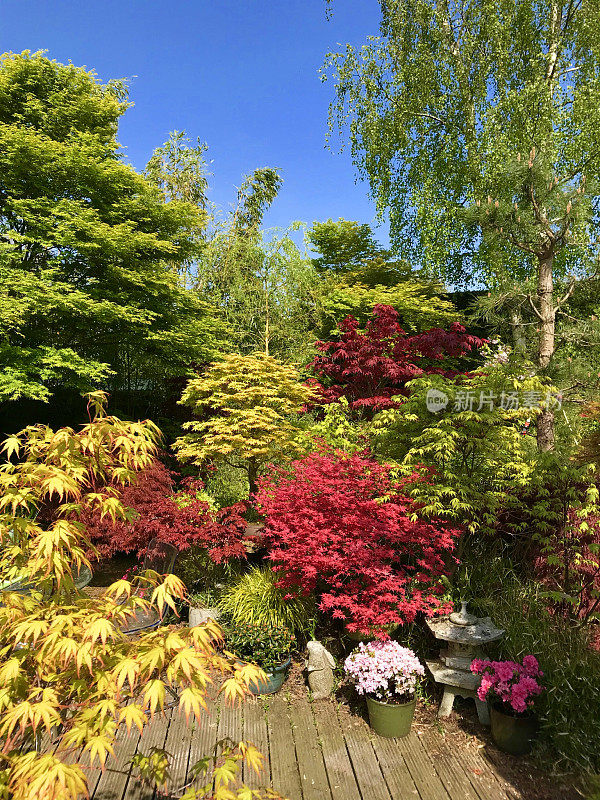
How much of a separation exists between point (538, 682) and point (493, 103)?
11.8m

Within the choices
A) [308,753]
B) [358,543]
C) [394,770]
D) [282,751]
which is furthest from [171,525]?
[394,770]

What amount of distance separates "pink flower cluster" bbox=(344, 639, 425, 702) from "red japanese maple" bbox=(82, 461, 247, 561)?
1.67m

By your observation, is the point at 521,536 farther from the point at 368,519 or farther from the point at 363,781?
the point at 363,781

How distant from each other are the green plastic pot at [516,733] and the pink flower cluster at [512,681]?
0.22 feet

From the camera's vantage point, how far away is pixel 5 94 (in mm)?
7664

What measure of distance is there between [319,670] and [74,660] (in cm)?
258

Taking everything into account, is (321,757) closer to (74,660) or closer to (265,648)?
(265,648)

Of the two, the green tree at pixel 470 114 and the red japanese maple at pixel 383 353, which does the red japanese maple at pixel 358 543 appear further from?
the green tree at pixel 470 114

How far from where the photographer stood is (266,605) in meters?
4.62

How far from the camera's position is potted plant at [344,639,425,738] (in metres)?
3.60

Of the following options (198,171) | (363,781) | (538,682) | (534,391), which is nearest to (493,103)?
(198,171)

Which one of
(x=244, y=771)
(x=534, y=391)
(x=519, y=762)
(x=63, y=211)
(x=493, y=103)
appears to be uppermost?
(x=493, y=103)

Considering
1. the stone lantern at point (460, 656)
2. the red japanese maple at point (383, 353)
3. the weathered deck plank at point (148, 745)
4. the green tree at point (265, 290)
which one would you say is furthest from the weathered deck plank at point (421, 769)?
the green tree at point (265, 290)

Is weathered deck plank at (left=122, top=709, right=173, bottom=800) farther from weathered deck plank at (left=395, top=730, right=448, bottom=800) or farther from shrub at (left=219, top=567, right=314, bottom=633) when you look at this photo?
weathered deck plank at (left=395, top=730, right=448, bottom=800)
